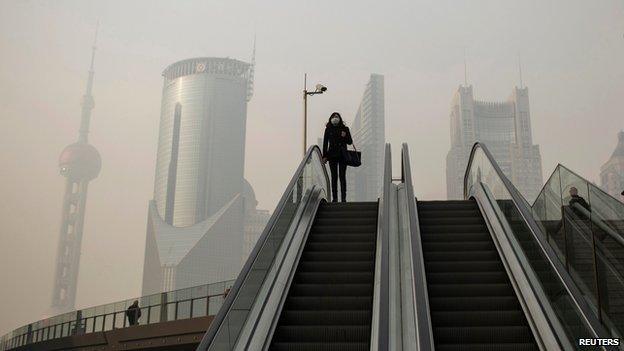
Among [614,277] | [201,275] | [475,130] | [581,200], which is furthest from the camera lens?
[475,130]

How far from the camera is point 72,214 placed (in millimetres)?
178250

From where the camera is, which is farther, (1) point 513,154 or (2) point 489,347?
(1) point 513,154

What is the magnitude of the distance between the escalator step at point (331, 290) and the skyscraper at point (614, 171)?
155635 mm

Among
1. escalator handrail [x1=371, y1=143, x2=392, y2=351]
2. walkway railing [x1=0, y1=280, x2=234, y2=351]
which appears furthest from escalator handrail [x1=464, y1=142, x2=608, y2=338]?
walkway railing [x1=0, y1=280, x2=234, y2=351]

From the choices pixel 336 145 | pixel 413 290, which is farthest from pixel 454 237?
pixel 336 145

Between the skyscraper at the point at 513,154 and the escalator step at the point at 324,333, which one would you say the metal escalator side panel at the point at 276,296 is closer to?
the escalator step at the point at 324,333

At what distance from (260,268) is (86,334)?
15.8 meters

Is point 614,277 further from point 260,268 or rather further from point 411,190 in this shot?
point 411,190

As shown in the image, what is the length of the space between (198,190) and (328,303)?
172732 mm

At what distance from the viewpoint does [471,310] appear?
736 centimetres

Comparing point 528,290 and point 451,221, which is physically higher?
point 451,221

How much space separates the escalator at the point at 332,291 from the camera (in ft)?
23.3

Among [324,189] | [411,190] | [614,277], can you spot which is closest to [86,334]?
[324,189]

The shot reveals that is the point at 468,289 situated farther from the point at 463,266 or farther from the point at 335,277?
the point at 335,277
